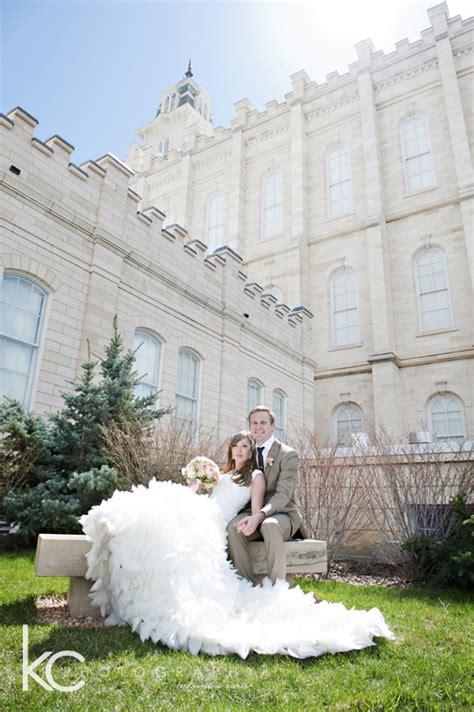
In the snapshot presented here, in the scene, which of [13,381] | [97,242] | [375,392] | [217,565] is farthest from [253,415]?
[375,392]

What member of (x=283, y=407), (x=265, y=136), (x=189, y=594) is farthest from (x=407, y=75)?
(x=189, y=594)

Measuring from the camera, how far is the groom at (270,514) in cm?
397

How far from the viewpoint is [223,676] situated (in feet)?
8.48

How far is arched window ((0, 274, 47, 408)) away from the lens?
8170 mm

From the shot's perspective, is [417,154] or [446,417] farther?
[417,154]

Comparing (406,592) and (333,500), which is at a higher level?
(333,500)

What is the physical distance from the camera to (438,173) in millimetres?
22922

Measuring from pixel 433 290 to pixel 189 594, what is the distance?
2141cm

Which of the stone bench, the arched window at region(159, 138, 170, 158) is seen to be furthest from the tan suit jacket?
the arched window at region(159, 138, 170, 158)

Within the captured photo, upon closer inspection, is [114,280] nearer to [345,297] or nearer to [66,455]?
[66,455]

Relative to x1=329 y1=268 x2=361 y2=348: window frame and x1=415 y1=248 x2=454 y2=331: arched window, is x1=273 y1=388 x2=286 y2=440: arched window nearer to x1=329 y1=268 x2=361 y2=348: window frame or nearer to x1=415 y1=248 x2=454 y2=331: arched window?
x1=329 y1=268 x2=361 y2=348: window frame

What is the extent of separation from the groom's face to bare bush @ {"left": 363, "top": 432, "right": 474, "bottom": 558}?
12.9 ft

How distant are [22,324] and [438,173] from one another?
21.6 metres

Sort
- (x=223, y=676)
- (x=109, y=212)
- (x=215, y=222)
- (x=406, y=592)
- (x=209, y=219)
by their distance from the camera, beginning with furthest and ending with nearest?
(x=209, y=219)
(x=215, y=222)
(x=109, y=212)
(x=406, y=592)
(x=223, y=676)
